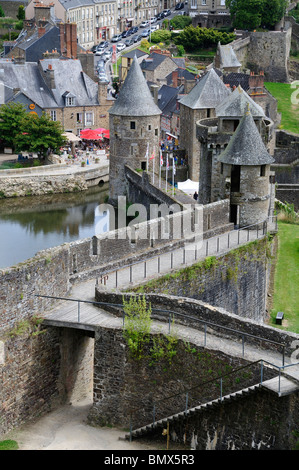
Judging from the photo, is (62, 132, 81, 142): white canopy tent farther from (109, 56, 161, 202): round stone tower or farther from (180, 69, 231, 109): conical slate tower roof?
(109, 56, 161, 202): round stone tower

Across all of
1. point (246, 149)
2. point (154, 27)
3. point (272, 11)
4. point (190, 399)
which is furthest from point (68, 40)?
point (190, 399)

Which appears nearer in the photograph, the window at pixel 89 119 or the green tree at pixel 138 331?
the green tree at pixel 138 331

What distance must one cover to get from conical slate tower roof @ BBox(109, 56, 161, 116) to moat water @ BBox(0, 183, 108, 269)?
18.6ft

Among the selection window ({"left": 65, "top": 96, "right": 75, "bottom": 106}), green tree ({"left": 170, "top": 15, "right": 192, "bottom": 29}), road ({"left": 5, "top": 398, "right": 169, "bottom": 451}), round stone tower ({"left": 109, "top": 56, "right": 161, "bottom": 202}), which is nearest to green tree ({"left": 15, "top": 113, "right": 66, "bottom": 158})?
window ({"left": 65, "top": 96, "right": 75, "bottom": 106})

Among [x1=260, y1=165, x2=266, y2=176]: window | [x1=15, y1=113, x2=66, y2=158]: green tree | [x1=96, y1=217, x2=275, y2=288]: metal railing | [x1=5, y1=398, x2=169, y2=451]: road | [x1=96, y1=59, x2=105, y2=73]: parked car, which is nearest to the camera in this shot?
[x1=5, y1=398, x2=169, y2=451]: road

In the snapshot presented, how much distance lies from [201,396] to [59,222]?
2798cm

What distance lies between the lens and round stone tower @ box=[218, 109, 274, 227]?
3200 cm

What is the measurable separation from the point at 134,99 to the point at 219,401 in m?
24.4

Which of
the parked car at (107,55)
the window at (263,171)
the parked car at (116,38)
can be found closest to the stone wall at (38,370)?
the window at (263,171)

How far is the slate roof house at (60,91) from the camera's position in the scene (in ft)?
203

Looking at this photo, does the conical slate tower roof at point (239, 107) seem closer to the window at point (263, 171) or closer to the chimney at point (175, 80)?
the window at point (263, 171)

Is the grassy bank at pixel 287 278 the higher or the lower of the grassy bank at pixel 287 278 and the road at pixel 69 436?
the lower
